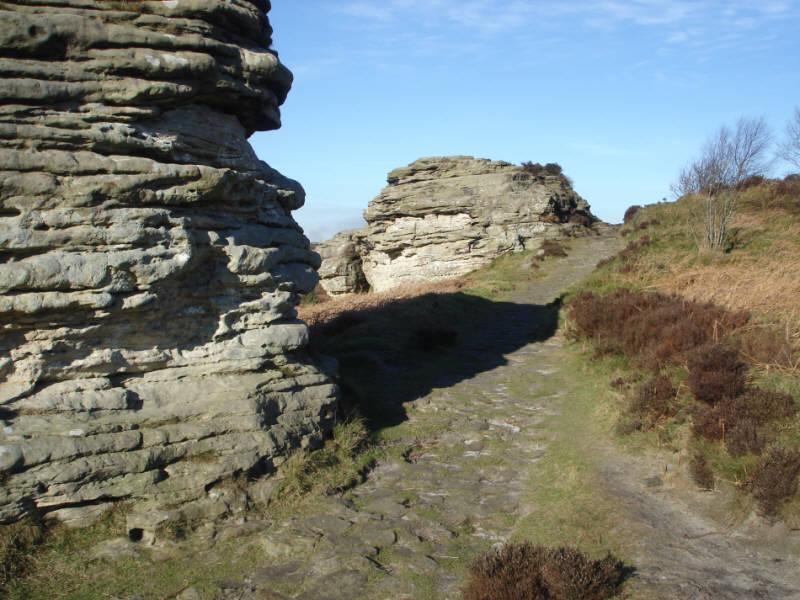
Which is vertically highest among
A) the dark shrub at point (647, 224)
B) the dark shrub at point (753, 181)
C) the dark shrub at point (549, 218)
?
the dark shrub at point (753, 181)

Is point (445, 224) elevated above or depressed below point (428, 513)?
above

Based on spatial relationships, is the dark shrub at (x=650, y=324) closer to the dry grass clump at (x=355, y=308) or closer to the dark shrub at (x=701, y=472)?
the dark shrub at (x=701, y=472)

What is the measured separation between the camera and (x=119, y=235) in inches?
289

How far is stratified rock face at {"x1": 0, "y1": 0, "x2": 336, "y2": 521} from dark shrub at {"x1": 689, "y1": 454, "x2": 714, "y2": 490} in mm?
5017

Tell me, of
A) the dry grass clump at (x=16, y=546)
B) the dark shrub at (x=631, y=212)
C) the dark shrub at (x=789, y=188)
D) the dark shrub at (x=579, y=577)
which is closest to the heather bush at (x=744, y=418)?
the dark shrub at (x=579, y=577)

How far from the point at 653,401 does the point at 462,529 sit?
4058mm

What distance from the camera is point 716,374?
8.85 m

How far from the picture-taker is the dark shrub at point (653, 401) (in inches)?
366

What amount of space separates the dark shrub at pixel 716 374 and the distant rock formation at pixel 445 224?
883 inches

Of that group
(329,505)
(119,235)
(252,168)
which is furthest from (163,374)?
(252,168)

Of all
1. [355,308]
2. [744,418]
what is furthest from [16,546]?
[355,308]

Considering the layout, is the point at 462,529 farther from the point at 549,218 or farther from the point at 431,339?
the point at 549,218

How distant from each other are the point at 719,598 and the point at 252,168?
25.9ft

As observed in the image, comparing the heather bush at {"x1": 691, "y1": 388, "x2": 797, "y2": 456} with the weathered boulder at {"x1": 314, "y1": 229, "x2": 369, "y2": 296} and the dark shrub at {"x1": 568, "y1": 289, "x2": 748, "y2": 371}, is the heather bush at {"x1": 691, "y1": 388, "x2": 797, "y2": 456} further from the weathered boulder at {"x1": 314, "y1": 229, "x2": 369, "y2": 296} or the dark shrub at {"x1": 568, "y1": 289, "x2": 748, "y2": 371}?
the weathered boulder at {"x1": 314, "y1": 229, "x2": 369, "y2": 296}
